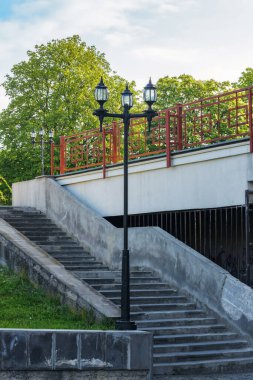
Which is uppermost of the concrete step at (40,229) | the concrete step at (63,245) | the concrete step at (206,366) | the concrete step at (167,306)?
the concrete step at (40,229)

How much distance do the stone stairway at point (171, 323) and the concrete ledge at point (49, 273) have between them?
1.99 feet

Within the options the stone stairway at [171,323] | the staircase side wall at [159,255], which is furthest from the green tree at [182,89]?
the stone stairway at [171,323]

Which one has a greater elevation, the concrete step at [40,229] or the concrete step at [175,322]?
the concrete step at [40,229]

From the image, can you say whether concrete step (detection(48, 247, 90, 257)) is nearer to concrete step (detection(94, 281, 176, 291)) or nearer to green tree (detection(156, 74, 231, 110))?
concrete step (detection(94, 281, 176, 291))

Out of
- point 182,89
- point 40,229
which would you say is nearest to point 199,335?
point 40,229

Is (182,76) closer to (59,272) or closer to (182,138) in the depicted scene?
(182,138)

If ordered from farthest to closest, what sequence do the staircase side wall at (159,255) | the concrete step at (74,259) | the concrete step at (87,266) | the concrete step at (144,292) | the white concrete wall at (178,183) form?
1. the concrete step at (74,259)
2. the concrete step at (87,266)
3. the white concrete wall at (178,183)
4. the concrete step at (144,292)
5. the staircase side wall at (159,255)

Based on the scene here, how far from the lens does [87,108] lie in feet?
149

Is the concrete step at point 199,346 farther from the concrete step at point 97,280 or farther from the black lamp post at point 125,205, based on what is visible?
the concrete step at point 97,280

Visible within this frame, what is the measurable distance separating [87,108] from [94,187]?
23.4 metres

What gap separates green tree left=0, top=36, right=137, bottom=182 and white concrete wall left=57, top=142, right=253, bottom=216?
22.1m

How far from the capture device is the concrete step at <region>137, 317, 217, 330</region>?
1554 cm

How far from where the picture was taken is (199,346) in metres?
15.0

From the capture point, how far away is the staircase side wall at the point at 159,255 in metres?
15.8
